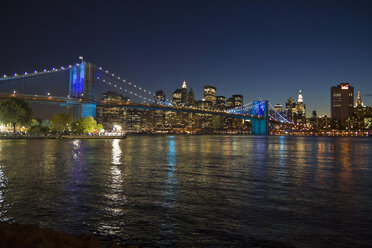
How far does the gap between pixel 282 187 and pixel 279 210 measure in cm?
397

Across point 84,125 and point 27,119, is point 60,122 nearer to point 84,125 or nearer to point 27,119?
point 84,125

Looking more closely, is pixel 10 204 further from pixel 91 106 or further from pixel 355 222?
pixel 91 106

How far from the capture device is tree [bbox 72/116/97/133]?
7225cm

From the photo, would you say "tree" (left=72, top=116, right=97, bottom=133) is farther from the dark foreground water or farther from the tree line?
the dark foreground water

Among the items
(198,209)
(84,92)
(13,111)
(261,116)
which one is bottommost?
(198,209)

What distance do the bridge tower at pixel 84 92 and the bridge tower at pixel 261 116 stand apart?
75079 millimetres

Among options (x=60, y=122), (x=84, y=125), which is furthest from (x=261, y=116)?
(x=60, y=122)

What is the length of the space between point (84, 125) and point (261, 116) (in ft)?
268

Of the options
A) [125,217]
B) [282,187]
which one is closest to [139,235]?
[125,217]

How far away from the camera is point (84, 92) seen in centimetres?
7825

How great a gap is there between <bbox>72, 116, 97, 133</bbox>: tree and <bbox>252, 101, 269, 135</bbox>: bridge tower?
77.5 metres

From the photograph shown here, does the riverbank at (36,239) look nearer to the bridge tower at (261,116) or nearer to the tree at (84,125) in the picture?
the tree at (84,125)

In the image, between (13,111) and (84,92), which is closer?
(13,111)

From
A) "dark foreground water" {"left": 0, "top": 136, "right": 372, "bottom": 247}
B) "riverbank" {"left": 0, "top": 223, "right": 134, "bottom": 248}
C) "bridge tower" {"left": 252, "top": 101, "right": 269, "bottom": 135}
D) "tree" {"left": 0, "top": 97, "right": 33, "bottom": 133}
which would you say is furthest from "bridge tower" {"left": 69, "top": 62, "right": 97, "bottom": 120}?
"bridge tower" {"left": 252, "top": 101, "right": 269, "bottom": 135}
